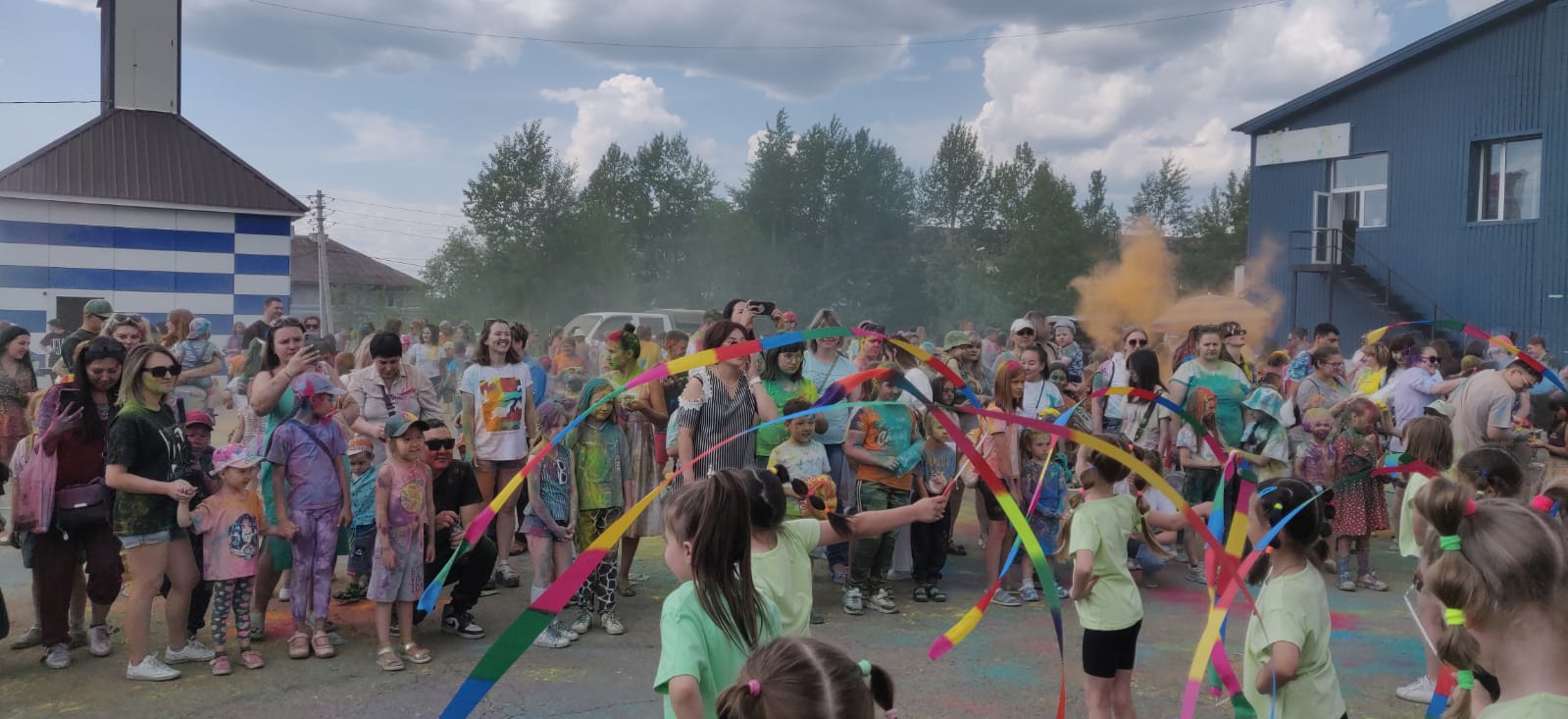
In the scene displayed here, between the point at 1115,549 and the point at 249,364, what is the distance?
6.59 metres

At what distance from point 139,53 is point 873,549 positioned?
18979 millimetres

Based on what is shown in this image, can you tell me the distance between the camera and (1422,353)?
905 cm

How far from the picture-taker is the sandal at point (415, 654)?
214 inches

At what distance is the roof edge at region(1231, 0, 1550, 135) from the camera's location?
19562 mm

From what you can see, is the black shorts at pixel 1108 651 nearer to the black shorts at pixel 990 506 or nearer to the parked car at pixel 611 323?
the black shorts at pixel 990 506

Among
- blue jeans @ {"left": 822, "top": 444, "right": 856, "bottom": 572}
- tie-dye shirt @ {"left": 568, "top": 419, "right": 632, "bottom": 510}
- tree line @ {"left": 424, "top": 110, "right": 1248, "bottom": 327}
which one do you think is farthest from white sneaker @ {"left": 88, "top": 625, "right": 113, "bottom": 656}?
tree line @ {"left": 424, "top": 110, "right": 1248, "bottom": 327}

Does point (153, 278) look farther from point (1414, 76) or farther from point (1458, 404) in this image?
point (1414, 76)

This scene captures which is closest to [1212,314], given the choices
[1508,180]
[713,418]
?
[1508,180]

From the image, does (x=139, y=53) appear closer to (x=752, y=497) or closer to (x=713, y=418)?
(x=713, y=418)

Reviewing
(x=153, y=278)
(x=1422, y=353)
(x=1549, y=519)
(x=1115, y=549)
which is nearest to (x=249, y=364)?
(x=1115, y=549)

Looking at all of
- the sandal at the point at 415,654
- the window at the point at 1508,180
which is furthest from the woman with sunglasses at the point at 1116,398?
→ the window at the point at 1508,180

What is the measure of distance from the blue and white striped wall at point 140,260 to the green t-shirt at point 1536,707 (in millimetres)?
20601

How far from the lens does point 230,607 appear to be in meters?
5.44

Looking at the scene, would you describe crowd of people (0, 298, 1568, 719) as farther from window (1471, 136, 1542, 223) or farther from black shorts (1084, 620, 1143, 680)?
window (1471, 136, 1542, 223)
